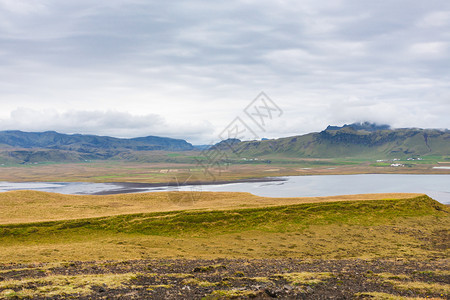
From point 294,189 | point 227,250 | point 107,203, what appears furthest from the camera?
point 294,189

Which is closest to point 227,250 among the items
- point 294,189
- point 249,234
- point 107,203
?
point 249,234

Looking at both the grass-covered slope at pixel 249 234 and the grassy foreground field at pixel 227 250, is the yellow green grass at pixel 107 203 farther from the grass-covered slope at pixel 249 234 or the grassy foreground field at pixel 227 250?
the grass-covered slope at pixel 249 234

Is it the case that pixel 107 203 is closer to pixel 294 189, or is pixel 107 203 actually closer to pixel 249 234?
pixel 249 234

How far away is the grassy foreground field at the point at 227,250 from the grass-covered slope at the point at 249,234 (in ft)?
0.51

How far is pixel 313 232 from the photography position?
4588 cm

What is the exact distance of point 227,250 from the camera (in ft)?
123

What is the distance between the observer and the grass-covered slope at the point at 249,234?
35406mm

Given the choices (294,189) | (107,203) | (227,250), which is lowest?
(294,189)

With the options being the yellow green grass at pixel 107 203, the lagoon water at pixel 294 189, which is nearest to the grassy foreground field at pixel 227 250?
the yellow green grass at pixel 107 203

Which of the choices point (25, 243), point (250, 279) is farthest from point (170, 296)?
point (25, 243)

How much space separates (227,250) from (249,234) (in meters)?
8.27

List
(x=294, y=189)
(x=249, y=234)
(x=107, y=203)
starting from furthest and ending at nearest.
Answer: (x=294, y=189) < (x=107, y=203) < (x=249, y=234)

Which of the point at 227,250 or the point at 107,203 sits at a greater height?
the point at 107,203

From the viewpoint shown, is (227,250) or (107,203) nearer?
(227,250)
